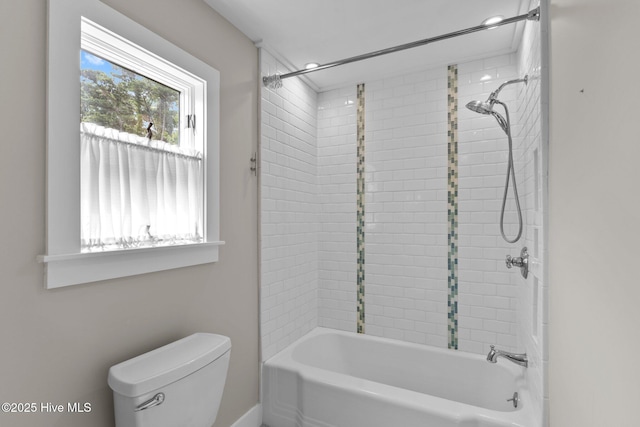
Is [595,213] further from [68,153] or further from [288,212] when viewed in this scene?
[288,212]

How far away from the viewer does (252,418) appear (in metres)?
2.14

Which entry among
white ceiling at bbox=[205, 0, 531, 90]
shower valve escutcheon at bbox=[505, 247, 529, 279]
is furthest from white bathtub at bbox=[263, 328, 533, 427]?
white ceiling at bbox=[205, 0, 531, 90]

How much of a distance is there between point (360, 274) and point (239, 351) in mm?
1246

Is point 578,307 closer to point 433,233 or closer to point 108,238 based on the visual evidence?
point 433,233

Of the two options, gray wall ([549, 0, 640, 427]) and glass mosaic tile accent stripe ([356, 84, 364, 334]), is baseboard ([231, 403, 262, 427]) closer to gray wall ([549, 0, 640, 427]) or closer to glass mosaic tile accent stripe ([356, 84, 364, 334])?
glass mosaic tile accent stripe ([356, 84, 364, 334])

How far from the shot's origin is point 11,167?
3.42ft

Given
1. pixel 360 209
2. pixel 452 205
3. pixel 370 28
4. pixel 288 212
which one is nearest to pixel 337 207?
pixel 360 209

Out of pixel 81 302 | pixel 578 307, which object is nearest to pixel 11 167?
pixel 81 302

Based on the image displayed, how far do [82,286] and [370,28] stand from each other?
7.01ft

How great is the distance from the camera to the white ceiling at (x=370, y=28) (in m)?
1.84

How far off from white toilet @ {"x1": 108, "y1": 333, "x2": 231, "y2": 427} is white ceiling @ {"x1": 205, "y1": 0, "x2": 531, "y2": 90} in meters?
1.87

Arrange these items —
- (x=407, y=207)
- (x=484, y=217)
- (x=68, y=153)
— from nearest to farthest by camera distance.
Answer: (x=68, y=153), (x=484, y=217), (x=407, y=207)

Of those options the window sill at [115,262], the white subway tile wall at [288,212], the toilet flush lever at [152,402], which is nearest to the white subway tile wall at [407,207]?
the white subway tile wall at [288,212]

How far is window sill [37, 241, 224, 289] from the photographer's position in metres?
1.14
